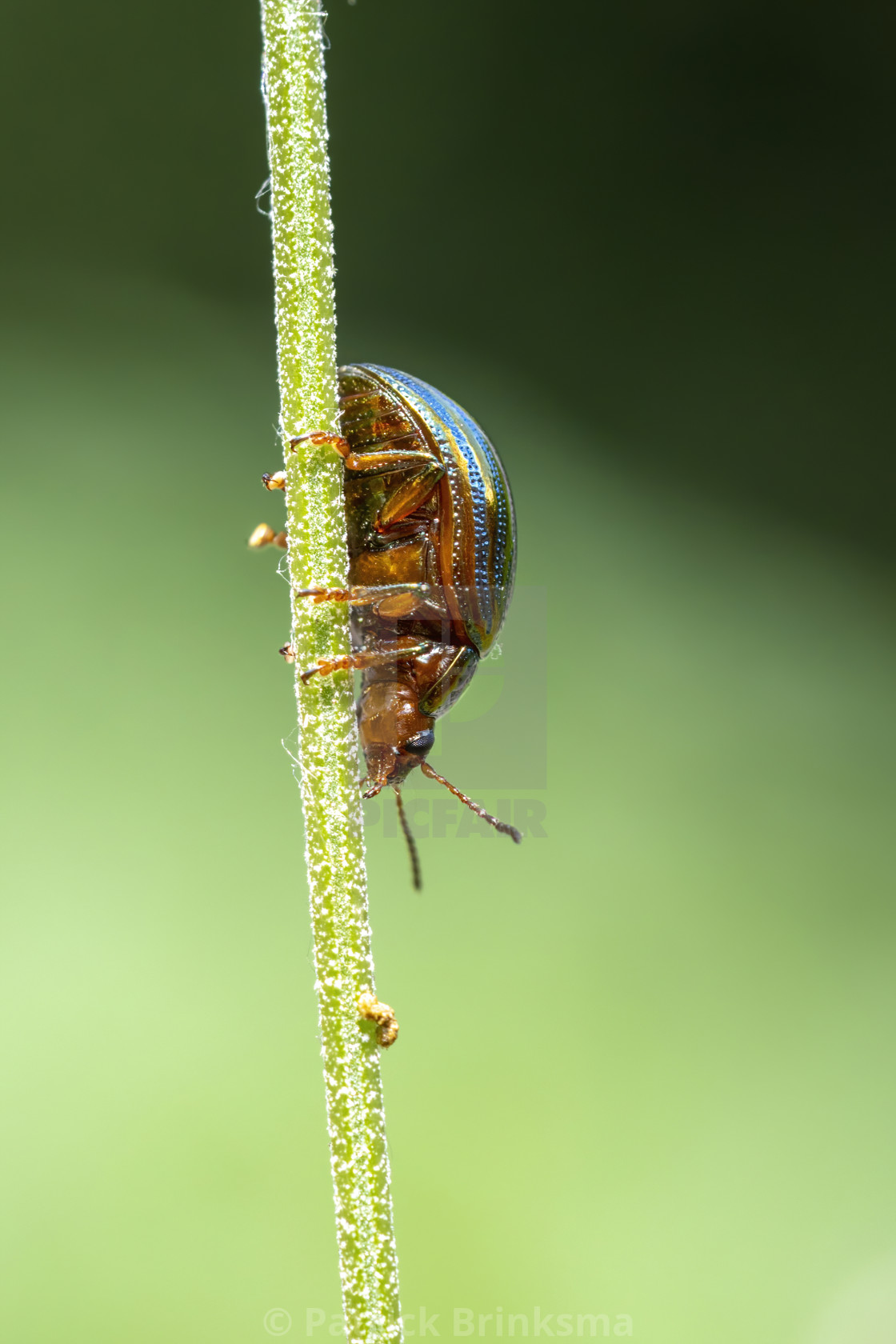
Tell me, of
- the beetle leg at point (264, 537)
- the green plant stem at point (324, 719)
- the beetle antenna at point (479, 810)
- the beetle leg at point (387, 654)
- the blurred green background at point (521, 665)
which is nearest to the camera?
the green plant stem at point (324, 719)

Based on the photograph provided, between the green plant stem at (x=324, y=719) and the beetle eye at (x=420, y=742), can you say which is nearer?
the green plant stem at (x=324, y=719)

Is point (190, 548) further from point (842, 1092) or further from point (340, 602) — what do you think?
point (842, 1092)

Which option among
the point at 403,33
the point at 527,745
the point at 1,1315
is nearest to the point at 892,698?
the point at 527,745

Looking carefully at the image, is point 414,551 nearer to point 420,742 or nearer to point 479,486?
point 479,486

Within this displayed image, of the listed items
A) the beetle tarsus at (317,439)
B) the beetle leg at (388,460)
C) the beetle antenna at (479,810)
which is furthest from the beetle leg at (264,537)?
the beetle tarsus at (317,439)

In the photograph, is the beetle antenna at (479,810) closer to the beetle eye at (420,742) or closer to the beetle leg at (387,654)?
the beetle eye at (420,742)

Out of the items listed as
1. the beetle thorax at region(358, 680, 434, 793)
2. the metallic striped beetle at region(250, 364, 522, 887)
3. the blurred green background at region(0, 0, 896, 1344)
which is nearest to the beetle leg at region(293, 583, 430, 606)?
the metallic striped beetle at region(250, 364, 522, 887)

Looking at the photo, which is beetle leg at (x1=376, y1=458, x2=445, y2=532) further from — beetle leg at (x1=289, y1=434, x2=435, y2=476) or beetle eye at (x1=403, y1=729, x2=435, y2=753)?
beetle eye at (x1=403, y1=729, x2=435, y2=753)
